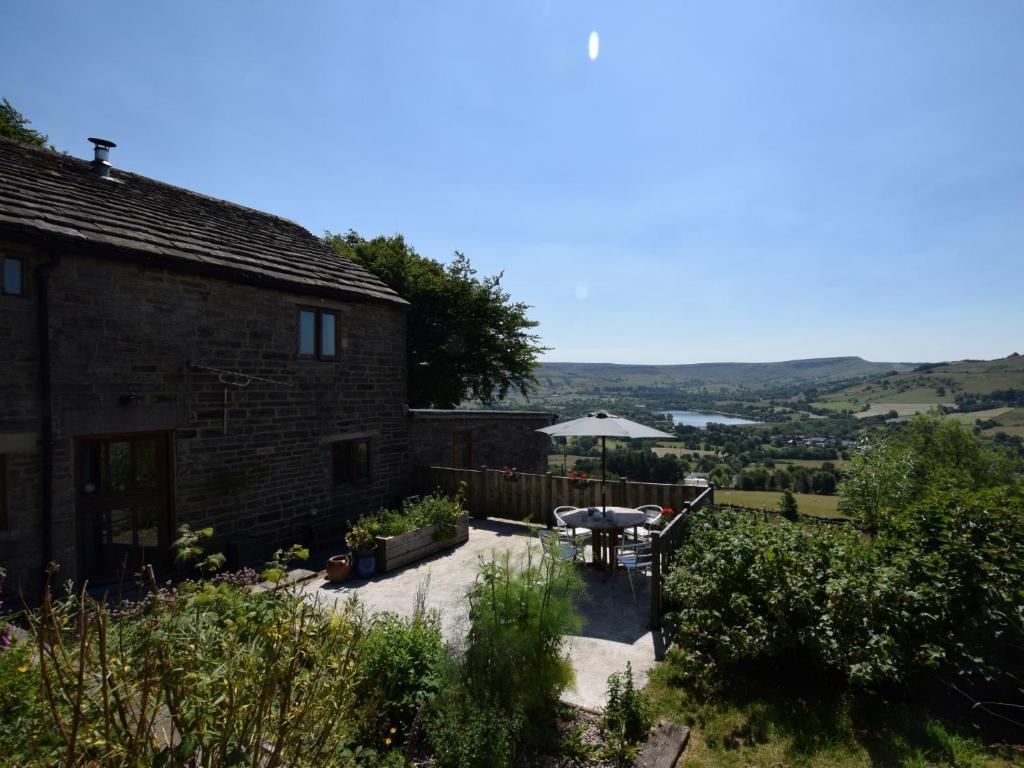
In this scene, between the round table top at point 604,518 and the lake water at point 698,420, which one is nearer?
the round table top at point 604,518

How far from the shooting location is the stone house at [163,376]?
7.13 meters

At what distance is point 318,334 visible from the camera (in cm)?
1125

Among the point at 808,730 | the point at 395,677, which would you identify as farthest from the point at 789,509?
the point at 395,677

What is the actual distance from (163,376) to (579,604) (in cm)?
752

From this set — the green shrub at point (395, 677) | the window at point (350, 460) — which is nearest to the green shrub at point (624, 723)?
the green shrub at point (395, 677)

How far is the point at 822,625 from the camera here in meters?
4.75

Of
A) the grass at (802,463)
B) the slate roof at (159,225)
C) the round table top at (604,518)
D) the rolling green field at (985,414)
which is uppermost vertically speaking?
the slate roof at (159,225)

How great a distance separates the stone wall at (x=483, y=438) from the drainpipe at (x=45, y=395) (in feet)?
24.9

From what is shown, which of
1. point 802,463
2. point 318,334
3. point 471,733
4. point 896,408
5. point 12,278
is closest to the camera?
point 471,733

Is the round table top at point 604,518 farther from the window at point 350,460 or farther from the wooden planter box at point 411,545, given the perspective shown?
the window at point 350,460

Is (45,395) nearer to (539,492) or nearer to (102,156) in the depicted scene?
(102,156)

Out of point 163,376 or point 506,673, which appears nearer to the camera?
point 506,673

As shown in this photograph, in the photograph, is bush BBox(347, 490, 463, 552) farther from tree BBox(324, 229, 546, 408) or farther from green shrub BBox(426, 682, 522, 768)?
tree BBox(324, 229, 546, 408)

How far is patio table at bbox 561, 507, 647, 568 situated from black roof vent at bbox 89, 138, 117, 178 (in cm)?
1121
